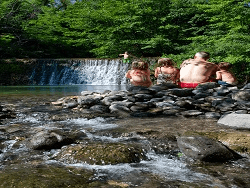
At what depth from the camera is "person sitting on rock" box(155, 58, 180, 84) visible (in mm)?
7914

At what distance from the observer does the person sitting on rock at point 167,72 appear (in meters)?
7.91

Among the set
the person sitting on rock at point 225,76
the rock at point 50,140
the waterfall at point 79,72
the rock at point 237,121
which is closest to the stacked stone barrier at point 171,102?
the person sitting on rock at point 225,76

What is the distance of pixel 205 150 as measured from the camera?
301 centimetres

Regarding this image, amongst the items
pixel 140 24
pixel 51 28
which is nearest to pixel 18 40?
pixel 51 28

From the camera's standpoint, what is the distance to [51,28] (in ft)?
90.3

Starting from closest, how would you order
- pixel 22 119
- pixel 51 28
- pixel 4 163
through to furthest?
pixel 4 163 < pixel 22 119 < pixel 51 28

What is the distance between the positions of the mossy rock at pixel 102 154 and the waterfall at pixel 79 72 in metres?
16.4

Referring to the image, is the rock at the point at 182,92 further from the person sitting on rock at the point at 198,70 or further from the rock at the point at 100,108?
the rock at the point at 100,108

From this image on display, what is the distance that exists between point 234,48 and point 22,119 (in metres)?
9.91

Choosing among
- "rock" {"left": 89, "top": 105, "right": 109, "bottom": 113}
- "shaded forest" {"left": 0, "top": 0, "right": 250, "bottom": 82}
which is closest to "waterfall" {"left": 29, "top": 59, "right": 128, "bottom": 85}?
"shaded forest" {"left": 0, "top": 0, "right": 250, "bottom": 82}

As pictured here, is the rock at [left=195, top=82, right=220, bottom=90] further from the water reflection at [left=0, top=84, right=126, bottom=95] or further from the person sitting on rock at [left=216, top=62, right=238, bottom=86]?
the water reflection at [left=0, top=84, right=126, bottom=95]

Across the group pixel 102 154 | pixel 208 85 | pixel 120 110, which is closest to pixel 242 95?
pixel 208 85

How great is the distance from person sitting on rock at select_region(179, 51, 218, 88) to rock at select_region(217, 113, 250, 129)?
8.32 feet

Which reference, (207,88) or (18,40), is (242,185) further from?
(18,40)
